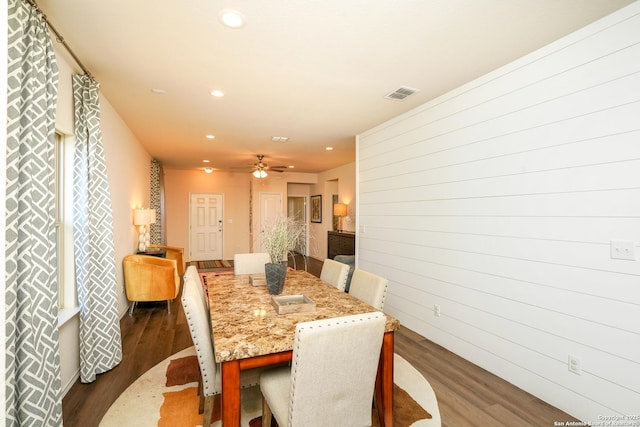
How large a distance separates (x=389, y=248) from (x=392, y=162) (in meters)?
1.13

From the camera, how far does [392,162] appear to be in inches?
153

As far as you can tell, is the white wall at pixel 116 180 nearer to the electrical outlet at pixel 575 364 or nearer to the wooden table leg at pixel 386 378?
the wooden table leg at pixel 386 378

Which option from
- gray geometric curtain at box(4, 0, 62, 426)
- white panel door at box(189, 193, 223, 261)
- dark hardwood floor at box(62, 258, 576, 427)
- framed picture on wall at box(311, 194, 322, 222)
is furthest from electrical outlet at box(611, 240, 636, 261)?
white panel door at box(189, 193, 223, 261)

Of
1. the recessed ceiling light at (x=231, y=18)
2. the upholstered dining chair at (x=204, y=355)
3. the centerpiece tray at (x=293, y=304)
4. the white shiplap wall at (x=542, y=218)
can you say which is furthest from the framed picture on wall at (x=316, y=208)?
the upholstered dining chair at (x=204, y=355)

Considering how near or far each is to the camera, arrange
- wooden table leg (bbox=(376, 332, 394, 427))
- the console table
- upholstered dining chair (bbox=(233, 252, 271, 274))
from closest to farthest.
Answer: wooden table leg (bbox=(376, 332, 394, 427)) → upholstered dining chair (bbox=(233, 252, 271, 274)) → the console table

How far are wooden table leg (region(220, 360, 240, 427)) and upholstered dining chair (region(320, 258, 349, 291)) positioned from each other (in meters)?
1.37

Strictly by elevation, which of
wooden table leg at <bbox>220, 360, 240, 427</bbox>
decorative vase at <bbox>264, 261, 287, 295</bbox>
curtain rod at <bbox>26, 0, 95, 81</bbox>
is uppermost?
curtain rod at <bbox>26, 0, 95, 81</bbox>

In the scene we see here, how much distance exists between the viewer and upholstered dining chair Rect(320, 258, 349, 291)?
266cm

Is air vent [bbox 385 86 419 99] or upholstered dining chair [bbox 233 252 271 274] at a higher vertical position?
air vent [bbox 385 86 419 99]

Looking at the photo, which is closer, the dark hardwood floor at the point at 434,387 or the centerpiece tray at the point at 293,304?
the centerpiece tray at the point at 293,304

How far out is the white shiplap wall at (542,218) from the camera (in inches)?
73.2

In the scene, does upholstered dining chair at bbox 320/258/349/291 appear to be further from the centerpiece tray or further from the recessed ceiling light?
the recessed ceiling light

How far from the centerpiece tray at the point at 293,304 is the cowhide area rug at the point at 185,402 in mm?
769

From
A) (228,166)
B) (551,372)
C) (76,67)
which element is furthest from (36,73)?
(228,166)
